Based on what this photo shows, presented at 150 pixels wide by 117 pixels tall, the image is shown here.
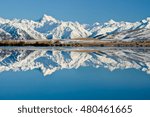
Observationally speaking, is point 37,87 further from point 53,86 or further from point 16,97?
point 16,97

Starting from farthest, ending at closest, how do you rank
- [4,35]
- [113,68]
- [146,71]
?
[4,35] → [113,68] → [146,71]

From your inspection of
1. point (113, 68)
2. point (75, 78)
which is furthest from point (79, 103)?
point (113, 68)

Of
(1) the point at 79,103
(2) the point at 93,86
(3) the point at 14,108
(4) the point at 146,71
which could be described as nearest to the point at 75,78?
(2) the point at 93,86

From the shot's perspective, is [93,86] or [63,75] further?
[63,75]

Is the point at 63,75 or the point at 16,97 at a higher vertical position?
the point at 63,75

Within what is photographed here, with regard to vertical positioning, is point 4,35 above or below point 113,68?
above

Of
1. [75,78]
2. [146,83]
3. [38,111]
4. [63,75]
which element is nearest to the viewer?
[38,111]

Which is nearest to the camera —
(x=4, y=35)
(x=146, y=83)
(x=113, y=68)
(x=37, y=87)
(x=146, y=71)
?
(x=37, y=87)

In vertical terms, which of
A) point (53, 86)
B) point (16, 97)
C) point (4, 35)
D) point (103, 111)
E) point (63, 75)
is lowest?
point (103, 111)

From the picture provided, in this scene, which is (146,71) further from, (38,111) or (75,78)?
(38,111)
